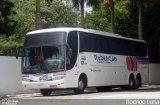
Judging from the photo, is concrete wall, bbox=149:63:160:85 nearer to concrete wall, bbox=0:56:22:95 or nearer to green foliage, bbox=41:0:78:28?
green foliage, bbox=41:0:78:28

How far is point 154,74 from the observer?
4256 centimetres

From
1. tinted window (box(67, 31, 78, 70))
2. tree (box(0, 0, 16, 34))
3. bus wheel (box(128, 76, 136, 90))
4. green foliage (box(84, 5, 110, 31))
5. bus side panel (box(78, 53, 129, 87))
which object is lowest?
bus wheel (box(128, 76, 136, 90))

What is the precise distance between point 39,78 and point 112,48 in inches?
267

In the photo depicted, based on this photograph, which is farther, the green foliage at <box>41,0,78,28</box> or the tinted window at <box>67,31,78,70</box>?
the green foliage at <box>41,0,78,28</box>

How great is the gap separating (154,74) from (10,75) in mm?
18755

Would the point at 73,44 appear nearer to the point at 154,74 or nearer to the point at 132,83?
the point at 132,83

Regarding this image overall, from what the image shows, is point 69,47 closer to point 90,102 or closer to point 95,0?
point 90,102

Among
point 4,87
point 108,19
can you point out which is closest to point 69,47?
point 4,87

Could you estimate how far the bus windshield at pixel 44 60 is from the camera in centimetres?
2459

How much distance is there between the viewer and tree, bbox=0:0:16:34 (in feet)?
112

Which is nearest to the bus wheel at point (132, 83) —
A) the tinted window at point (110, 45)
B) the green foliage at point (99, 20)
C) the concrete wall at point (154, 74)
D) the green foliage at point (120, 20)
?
the tinted window at point (110, 45)

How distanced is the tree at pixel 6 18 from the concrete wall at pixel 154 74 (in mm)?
13649

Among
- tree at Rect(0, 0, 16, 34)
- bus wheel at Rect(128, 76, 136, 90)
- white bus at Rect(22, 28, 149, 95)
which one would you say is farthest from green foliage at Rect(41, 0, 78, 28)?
white bus at Rect(22, 28, 149, 95)

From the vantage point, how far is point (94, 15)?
52.8m
